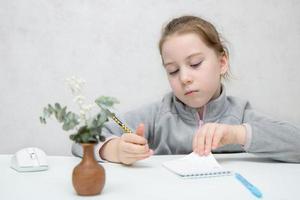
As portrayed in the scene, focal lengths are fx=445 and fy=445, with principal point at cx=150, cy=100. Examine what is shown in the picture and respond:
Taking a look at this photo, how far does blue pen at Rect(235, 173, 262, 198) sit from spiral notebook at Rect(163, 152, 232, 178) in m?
0.05

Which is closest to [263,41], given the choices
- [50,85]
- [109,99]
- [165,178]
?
[50,85]

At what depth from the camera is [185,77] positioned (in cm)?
127

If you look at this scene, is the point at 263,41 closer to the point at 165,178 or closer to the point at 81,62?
the point at 81,62

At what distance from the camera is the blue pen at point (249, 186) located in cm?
77

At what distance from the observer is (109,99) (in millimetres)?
702

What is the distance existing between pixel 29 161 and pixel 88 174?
339 millimetres

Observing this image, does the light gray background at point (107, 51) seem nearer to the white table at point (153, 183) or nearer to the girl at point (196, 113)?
the girl at point (196, 113)

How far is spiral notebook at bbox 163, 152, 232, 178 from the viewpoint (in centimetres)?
93

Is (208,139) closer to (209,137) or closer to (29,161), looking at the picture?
(209,137)

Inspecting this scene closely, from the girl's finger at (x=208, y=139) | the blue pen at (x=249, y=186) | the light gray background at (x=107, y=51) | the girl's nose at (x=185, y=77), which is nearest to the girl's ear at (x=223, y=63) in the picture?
the girl's nose at (x=185, y=77)

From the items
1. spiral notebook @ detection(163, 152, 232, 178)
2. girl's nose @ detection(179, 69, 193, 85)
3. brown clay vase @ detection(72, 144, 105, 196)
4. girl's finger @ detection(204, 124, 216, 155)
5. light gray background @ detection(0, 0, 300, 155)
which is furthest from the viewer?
light gray background @ detection(0, 0, 300, 155)

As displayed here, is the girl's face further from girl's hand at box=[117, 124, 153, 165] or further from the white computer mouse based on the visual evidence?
the white computer mouse

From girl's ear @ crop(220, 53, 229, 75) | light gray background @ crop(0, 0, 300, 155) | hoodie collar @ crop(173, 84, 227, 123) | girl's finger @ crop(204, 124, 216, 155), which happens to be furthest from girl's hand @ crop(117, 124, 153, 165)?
light gray background @ crop(0, 0, 300, 155)

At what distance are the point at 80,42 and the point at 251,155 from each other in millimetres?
823
